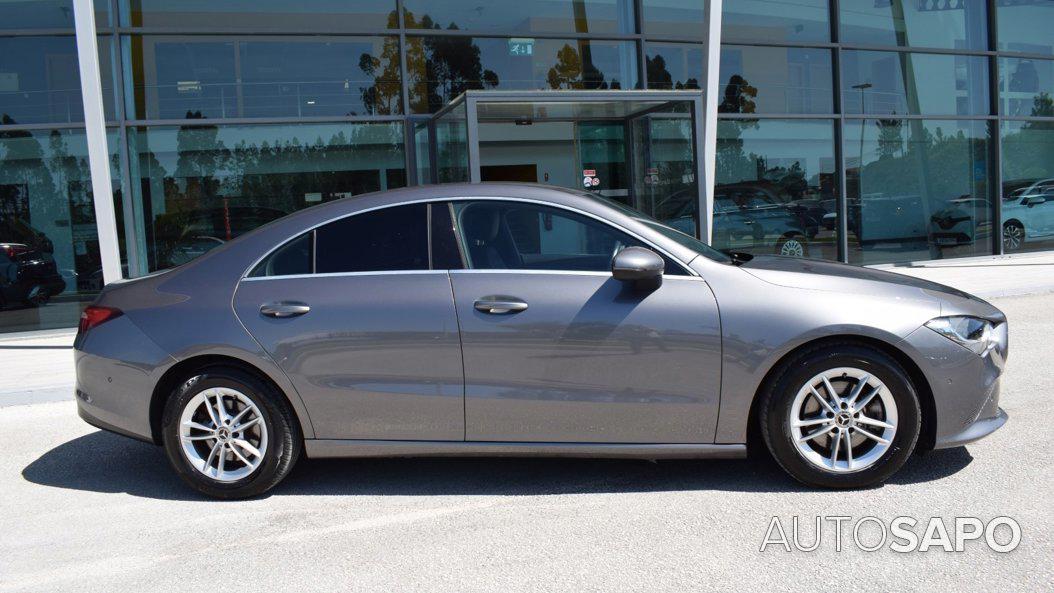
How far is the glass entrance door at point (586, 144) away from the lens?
11.0m

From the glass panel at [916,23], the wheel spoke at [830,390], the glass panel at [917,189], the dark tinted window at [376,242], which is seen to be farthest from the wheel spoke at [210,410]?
the glass panel at [916,23]

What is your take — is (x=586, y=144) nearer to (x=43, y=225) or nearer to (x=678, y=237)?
(x=43, y=225)

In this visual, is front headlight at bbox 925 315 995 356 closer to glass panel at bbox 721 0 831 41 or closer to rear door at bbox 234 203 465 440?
rear door at bbox 234 203 465 440

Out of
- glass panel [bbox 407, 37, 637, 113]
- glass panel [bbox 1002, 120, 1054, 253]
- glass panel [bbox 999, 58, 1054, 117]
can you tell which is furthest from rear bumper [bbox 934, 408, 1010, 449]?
glass panel [bbox 999, 58, 1054, 117]

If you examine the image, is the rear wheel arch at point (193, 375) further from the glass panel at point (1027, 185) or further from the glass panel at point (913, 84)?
the glass panel at point (1027, 185)

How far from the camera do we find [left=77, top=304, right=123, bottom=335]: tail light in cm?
488

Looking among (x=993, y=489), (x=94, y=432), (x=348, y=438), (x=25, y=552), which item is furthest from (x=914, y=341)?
(x=94, y=432)

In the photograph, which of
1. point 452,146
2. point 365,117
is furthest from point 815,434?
point 365,117

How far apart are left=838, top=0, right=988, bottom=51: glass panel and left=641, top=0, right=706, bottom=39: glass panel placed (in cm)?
280

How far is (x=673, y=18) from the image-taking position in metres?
14.4

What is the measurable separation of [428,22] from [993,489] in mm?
10683

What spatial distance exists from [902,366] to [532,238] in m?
1.93

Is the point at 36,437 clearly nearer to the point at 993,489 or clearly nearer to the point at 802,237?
the point at 993,489

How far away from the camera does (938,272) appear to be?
14.5 meters
